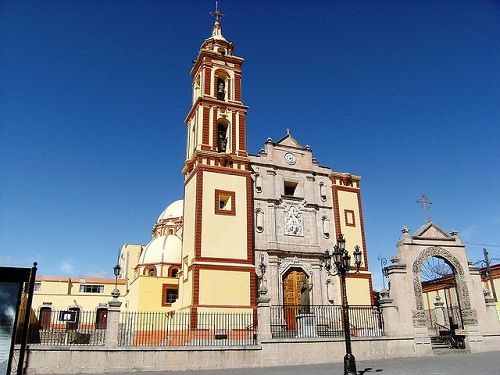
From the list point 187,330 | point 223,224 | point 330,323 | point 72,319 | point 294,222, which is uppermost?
point 294,222

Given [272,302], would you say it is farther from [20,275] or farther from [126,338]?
[20,275]

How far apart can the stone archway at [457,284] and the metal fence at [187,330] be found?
27.1ft

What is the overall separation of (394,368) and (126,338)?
10389mm

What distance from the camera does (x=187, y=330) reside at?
69.9 feet

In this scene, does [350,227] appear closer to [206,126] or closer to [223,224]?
[223,224]

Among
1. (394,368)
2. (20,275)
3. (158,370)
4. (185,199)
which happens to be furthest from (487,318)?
(20,275)

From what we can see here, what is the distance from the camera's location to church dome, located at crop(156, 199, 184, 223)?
46.3 meters

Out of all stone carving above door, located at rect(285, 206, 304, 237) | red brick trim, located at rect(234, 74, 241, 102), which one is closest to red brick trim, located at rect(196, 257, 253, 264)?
stone carving above door, located at rect(285, 206, 304, 237)

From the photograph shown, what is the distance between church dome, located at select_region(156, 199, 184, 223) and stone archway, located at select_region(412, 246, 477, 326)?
29358 millimetres

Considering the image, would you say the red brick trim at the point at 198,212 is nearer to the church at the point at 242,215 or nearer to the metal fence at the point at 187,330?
the church at the point at 242,215

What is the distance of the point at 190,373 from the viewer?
15.4 metres

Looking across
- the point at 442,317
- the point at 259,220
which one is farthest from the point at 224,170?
the point at 442,317

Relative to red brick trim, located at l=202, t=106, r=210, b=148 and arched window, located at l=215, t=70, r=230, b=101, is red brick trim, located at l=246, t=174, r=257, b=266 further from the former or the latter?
arched window, located at l=215, t=70, r=230, b=101

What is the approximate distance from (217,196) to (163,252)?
44.4 ft
